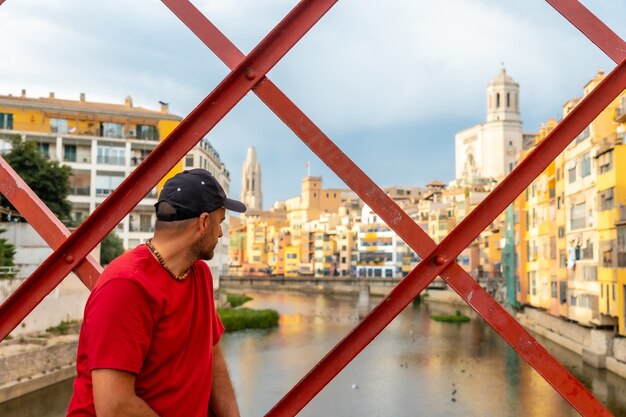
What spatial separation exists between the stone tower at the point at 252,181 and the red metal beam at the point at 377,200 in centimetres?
16244

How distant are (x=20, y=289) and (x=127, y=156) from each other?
115 feet

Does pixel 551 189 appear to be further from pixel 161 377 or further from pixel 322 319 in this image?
pixel 161 377

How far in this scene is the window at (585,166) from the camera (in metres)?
23.2

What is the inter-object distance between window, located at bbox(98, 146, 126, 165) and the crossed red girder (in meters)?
35.1

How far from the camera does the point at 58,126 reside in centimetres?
3609

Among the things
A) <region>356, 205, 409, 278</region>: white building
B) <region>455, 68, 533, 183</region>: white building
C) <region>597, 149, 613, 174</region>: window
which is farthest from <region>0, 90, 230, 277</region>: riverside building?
<region>455, 68, 533, 183</region>: white building

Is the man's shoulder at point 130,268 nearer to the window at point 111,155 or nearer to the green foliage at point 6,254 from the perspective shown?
the green foliage at point 6,254

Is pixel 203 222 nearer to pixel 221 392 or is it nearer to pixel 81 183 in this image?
pixel 221 392

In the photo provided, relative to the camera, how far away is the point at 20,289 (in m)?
1.95

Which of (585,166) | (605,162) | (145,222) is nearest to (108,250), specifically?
(145,222)

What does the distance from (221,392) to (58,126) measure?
3672 centimetres

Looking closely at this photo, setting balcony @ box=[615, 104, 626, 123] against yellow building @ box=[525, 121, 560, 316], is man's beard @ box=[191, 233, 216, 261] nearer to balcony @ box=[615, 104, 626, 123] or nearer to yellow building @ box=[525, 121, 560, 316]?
balcony @ box=[615, 104, 626, 123]

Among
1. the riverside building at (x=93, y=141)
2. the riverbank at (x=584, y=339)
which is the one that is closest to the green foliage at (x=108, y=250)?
the riverside building at (x=93, y=141)

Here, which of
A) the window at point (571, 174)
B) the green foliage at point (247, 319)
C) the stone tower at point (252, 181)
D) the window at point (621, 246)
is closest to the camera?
the window at point (621, 246)
